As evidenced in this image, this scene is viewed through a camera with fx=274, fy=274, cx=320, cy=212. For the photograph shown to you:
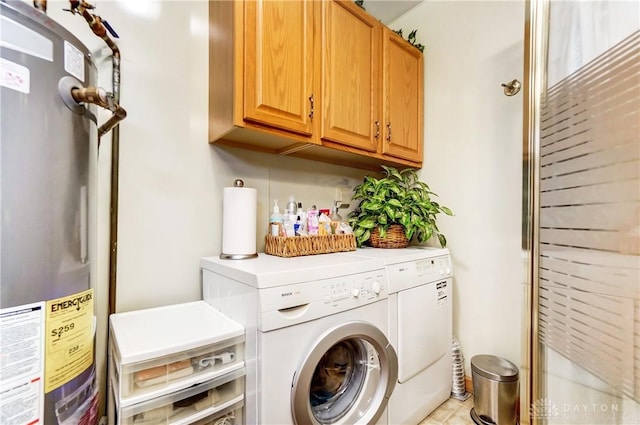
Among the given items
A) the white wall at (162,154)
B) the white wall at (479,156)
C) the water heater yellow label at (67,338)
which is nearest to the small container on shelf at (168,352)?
the water heater yellow label at (67,338)

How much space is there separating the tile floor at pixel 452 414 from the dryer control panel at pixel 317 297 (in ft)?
2.69

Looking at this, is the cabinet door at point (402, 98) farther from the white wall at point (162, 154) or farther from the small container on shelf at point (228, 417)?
the small container on shelf at point (228, 417)

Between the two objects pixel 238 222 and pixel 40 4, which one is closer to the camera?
pixel 40 4

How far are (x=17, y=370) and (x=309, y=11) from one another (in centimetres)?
166

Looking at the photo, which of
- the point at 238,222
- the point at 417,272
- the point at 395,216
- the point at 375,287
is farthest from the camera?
the point at 395,216

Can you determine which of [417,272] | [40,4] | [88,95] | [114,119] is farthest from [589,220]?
[40,4]

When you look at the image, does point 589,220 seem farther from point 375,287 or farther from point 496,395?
point 496,395

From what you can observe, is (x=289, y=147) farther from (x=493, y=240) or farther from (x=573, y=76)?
Result: (x=493, y=240)

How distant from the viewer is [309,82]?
4.49 ft

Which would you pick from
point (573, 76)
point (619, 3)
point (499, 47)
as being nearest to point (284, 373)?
point (573, 76)

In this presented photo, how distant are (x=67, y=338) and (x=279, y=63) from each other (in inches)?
48.3

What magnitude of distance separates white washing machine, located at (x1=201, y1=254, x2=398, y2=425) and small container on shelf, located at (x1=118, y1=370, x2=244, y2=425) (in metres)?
0.05

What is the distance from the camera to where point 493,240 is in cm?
170

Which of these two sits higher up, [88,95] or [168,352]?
[88,95]
